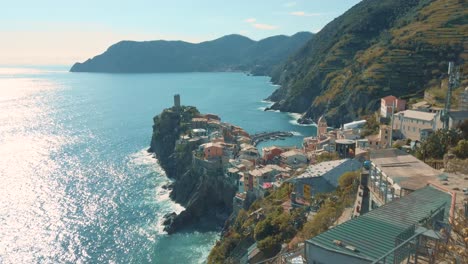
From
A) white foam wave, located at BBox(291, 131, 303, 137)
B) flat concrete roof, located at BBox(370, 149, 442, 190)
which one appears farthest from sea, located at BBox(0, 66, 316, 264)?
flat concrete roof, located at BBox(370, 149, 442, 190)

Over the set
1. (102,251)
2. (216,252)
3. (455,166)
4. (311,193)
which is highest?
(455,166)

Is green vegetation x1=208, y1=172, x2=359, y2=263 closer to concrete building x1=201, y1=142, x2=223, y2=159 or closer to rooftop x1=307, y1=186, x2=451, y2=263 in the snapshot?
rooftop x1=307, y1=186, x2=451, y2=263

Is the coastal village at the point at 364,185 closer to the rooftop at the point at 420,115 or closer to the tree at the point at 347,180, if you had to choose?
the rooftop at the point at 420,115

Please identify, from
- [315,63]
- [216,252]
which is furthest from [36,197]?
[315,63]

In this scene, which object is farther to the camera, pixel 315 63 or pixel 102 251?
pixel 315 63

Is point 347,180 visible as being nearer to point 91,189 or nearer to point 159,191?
point 159,191

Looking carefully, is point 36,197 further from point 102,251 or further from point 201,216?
point 201,216
